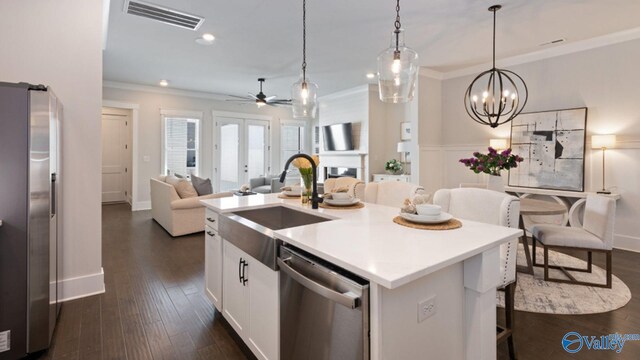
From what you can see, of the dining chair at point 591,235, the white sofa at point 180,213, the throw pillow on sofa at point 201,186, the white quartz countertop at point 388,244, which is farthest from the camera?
the throw pillow on sofa at point 201,186

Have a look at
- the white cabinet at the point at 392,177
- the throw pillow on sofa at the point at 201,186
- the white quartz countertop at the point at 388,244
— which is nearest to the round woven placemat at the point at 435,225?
the white quartz countertop at the point at 388,244

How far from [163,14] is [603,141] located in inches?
215

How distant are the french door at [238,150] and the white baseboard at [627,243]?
7.45 m

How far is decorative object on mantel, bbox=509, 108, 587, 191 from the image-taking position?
4.30 meters

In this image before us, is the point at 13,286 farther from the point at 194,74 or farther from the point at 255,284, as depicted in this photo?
the point at 194,74

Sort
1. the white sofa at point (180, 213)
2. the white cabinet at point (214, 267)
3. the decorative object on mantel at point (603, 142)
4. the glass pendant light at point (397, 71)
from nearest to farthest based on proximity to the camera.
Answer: the glass pendant light at point (397, 71), the white cabinet at point (214, 267), the decorative object on mantel at point (603, 142), the white sofa at point (180, 213)

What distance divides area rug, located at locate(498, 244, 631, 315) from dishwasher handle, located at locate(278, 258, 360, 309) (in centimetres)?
207

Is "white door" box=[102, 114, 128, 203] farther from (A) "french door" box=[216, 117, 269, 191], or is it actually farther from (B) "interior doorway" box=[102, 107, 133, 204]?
(A) "french door" box=[216, 117, 269, 191]

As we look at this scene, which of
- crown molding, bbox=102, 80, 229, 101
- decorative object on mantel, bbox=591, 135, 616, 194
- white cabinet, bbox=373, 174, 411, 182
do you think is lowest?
white cabinet, bbox=373, 174, 411, 182

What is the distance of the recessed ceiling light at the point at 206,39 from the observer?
408 cm

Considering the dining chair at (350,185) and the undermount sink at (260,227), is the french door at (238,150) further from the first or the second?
the undermount sink at (260,227)

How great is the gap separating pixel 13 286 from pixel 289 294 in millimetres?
1646

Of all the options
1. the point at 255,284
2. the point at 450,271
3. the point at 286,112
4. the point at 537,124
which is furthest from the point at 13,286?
the point at 286,112

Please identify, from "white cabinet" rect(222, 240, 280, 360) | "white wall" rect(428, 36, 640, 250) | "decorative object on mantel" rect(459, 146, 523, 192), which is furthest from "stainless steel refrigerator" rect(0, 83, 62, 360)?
"white wall" rect(428, 36, 640, 250)
